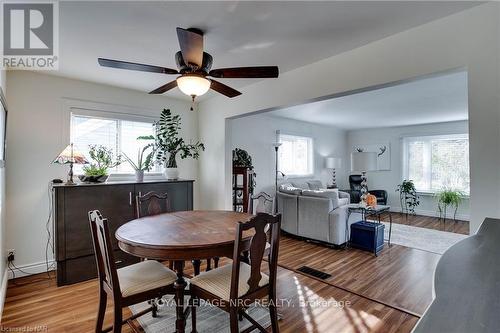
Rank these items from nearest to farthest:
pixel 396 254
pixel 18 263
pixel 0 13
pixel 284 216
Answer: pixel 0 13
pixel 18 263
pixel 396 254
pixel 284 216

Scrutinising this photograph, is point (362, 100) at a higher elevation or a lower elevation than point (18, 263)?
higher

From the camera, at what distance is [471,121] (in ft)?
5.82

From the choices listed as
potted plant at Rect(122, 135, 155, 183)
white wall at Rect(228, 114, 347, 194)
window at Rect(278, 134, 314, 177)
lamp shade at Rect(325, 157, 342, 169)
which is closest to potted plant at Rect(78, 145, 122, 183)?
potted plant at Rect(122, 135, 155, 183)

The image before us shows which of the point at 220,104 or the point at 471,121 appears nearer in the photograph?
the point at 471,121

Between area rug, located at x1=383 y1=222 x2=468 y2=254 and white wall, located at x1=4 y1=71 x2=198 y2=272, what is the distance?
5.15 metres

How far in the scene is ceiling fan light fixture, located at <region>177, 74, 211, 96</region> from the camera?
194 centimetres

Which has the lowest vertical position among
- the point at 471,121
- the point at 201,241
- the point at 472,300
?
the point at 201,241

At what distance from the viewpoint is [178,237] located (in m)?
1.75

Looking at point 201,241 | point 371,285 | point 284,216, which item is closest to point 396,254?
point 371,285

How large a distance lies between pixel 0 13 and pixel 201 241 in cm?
214

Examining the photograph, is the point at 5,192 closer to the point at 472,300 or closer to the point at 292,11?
the point at 292,11

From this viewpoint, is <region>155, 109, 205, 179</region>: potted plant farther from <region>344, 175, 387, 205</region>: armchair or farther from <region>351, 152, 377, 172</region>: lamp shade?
<region>344, 175, 387, 205</region>: armchair

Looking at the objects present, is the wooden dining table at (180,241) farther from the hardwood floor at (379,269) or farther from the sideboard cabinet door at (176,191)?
the hardwood floor at (379,269)

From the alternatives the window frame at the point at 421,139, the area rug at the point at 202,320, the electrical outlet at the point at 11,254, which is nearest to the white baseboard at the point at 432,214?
the window frame at the point at 421,139
